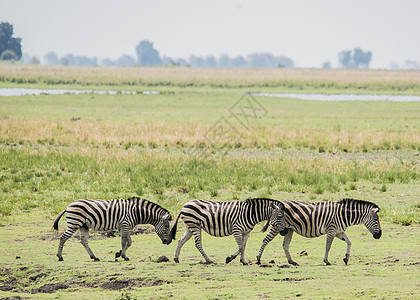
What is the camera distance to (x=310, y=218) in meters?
10.5

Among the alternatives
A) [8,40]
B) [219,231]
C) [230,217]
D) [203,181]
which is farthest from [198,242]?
[8,40]

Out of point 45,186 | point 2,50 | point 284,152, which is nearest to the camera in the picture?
point 45,186

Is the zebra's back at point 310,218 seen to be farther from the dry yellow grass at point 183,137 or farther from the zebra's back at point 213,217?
the dry yellow grass at point 183,137

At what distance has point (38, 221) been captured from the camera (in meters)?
15.2

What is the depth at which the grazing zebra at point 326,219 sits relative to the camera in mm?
10477

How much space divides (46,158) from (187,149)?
23.3ft

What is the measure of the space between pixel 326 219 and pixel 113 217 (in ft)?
12.1

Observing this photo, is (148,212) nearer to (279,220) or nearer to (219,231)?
(219,231)

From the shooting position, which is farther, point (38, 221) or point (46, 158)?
point (46, 158)

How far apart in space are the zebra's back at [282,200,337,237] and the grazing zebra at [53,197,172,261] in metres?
2.22

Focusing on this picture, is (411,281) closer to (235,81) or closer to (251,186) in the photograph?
(251,186)

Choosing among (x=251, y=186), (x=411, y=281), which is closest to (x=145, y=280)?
(x=411, y=281)

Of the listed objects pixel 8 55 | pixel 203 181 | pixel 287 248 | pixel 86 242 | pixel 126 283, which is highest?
pixel 8 55

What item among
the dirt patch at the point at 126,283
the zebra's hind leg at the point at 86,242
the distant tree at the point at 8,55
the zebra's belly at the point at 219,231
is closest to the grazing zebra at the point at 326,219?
the zebra's belly at the point at 219,231
